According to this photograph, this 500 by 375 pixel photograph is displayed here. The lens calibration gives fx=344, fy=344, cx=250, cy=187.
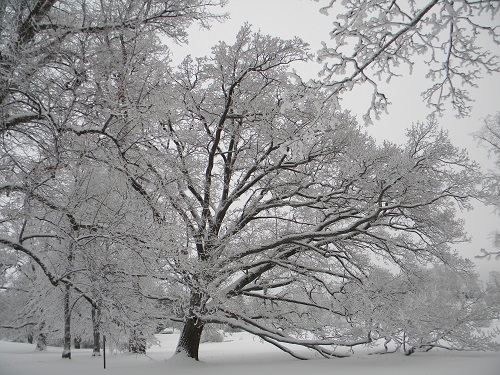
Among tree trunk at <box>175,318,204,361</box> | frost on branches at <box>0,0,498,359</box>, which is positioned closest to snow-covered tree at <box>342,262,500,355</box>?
frost on branches at <box>0,0,498,359</box>

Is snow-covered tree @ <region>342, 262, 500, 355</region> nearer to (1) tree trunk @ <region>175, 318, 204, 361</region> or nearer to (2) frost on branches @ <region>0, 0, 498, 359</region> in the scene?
(2) frost on branches @ <region>0, 0, 498, 359</region>

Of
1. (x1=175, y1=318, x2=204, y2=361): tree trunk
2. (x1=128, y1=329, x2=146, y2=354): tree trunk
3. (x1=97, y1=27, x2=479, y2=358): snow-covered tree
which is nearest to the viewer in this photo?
(x1=128, y1=329, x2=146, y2=354): tree trunk

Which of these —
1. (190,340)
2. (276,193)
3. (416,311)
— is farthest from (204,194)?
(416,311)

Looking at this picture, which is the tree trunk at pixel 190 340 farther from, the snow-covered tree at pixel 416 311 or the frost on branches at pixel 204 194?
the snow-covered tree at pixel 416 311

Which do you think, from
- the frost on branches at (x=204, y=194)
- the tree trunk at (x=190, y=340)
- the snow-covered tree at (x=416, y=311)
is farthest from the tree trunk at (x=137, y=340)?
the snow-covered tree at (x=416, y=311)

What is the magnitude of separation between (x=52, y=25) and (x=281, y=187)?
6721 millimetres

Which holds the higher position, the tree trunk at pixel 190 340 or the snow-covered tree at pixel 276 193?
the snow-covered tree at pixel 276 193

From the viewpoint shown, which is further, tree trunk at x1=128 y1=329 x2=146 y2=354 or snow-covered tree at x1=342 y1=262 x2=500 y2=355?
snow-covered tree at x1=342 y1=262 x2=500 y2=355

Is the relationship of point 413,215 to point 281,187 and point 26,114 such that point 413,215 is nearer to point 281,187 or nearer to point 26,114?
point 281,187

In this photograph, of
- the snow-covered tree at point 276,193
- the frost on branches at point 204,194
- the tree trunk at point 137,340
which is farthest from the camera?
the snow-covered tree at point 276,193

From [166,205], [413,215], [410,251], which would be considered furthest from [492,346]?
[166,205]

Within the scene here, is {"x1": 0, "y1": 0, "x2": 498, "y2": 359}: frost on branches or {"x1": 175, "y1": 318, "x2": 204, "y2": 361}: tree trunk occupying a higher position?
{"x1": 0, "y1": 0, "x2": 498, "y2": 359}: frost on branches

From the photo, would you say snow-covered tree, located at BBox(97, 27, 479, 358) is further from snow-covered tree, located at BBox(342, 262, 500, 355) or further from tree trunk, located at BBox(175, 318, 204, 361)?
snow-covered tree, located at BBox(342, 262, 500, 355)

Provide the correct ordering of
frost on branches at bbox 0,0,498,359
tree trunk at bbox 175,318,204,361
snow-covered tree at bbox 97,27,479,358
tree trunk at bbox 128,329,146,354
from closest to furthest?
frost on branches at bbox 0,0,498,359, tree trunk at bbox 128,329,146,354, snow-covered tree at bbox 97,27,479,358, tree trunk at bbox 175,318,204,361
